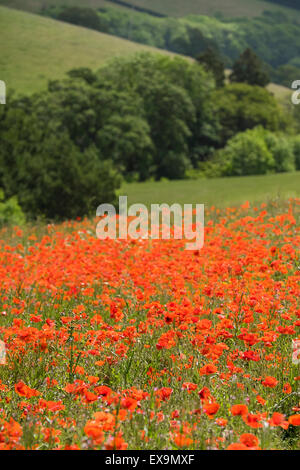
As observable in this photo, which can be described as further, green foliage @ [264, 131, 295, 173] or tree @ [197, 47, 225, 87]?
tree @ [197, 47, 225, 87]

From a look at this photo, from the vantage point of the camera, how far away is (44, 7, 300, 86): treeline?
113m

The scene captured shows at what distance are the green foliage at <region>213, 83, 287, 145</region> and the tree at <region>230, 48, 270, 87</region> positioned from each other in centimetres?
755

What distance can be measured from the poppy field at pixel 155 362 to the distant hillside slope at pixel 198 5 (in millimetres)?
119028

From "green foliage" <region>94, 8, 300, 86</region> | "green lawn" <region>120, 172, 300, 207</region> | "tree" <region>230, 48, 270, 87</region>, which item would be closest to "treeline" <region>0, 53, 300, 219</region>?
"tree" <region>230, 48, 270, 87</region>

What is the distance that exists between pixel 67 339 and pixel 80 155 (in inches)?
622

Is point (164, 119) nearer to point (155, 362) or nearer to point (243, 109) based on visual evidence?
point (243, 109)

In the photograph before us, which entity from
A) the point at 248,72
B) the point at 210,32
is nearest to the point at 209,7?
the point at 210,32

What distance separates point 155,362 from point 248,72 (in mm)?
80720

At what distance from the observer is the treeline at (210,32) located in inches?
4444

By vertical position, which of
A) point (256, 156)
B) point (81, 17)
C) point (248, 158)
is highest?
point (81, 17)

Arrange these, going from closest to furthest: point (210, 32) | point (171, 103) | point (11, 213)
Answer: point (11, 213) < point (171, 103) < point (210, 32)

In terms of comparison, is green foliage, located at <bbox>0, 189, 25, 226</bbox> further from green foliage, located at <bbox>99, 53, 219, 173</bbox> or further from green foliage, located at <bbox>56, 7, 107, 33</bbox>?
green foliage, located at <bbox>56, 7, 107, 33</bbox>

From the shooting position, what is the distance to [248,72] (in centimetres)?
8000

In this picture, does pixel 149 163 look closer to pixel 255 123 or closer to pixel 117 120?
pixel 117 120
